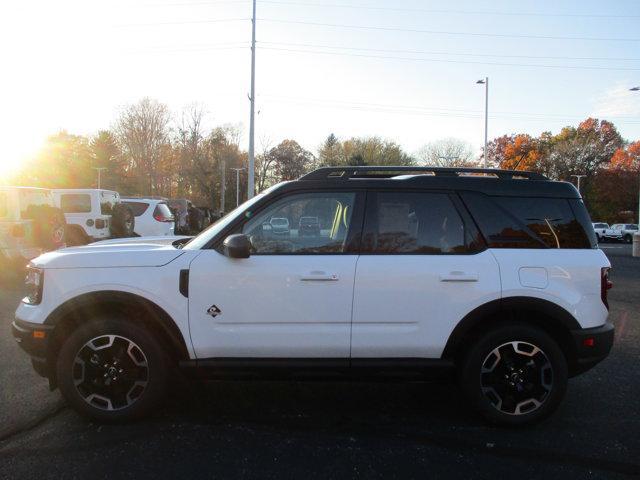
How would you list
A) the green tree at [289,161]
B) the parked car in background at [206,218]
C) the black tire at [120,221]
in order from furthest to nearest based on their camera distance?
the green tree at [289,161] → the parked car in background at [206,218] → the black tire at [120,221]

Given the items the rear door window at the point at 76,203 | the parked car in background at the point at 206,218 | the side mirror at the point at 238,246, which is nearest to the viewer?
the side mirror at the point at 238,246

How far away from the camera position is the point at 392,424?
407 cm

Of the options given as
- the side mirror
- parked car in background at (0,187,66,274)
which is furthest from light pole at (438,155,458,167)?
the side mirror

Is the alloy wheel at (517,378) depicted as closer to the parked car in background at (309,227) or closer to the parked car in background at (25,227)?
the parked car in background at (309,227)

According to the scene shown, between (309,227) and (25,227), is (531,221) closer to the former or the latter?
(309,227)

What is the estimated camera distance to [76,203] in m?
15.3

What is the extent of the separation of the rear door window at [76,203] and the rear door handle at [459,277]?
13.6 metres

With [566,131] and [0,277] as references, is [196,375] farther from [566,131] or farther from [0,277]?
[566,131]

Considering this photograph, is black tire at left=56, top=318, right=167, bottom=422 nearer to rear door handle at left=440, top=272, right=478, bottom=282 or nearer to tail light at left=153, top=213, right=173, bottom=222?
rear door handle at left=440, top=272, right=478, bottom=282

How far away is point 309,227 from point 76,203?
43.3 ft

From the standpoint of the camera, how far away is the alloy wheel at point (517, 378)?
156 inches

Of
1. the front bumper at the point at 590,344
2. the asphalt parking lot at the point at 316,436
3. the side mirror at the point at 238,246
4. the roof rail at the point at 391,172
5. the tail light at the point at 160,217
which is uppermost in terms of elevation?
the roof rail at the point at 391,172

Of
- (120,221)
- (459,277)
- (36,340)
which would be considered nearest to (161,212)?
(120,221)

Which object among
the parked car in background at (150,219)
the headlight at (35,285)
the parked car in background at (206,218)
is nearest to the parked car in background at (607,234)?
the parked car in background at (206,218)
